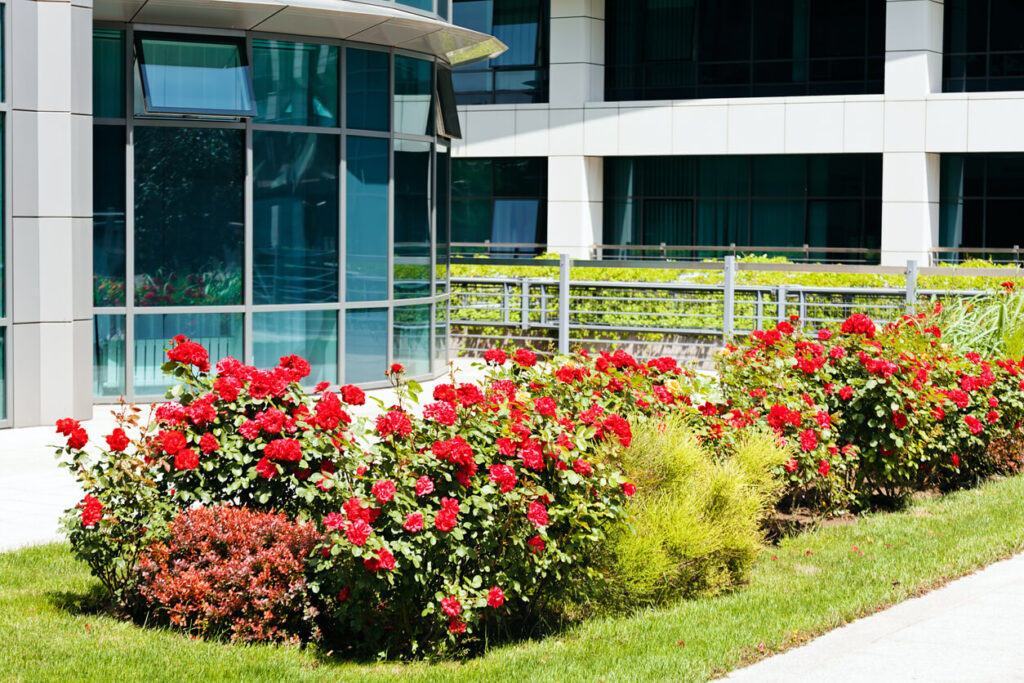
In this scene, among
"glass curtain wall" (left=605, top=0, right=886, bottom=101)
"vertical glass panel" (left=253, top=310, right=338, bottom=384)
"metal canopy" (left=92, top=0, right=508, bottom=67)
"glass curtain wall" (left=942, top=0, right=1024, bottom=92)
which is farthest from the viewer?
"glass curtain wall" (left=605, top=0, right=886, bottom=101)

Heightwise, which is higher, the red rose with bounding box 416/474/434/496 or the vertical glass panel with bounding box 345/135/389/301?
the vertical glass panel with bounding box 345/135/389/301

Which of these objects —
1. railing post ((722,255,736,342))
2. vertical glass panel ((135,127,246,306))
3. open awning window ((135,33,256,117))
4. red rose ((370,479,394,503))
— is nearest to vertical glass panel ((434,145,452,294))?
vertical glass panel ((135,127,246,306))

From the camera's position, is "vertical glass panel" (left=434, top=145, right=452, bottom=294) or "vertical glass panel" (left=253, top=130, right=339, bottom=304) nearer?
"vertical glass panel" (left=253, top=130, right=339, bottom=304)

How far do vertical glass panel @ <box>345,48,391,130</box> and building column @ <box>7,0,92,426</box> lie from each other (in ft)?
10.7

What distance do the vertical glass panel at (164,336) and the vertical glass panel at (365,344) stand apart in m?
1.49

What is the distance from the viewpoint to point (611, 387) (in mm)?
8969

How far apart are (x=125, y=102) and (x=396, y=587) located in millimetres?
10072

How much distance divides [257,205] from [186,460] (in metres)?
9.08

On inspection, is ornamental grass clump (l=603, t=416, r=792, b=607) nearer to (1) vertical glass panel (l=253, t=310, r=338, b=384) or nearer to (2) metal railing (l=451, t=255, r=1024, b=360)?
(1) vertical glass panel (l=253, t=310, r=338, b=384)

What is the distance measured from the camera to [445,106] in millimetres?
17781

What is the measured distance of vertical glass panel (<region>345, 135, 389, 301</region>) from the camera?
16156 mm

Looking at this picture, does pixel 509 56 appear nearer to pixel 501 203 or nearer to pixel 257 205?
pixel 501 203

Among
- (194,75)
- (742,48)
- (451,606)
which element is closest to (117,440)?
(451,606)

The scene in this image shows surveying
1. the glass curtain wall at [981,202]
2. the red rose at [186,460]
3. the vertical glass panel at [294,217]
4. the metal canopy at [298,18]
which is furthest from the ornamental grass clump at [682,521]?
the glass curtain wall at [981,202]
